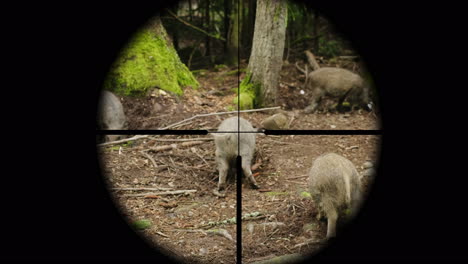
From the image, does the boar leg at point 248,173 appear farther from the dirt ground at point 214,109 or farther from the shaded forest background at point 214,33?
the shaded forest background at point 214,33

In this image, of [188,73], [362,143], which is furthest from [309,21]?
[362,143]

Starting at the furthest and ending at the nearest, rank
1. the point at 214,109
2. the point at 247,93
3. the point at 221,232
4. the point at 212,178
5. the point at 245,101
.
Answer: the point at 247,93 → the point at 245,101 → the point at 214,109 → the point at 212,178 → the point at 221,232

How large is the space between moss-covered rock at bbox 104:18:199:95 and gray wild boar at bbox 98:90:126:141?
214 millimetres

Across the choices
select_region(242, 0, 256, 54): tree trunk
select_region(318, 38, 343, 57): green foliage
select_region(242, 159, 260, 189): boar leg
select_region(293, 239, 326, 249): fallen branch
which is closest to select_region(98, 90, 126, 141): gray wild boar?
select_region(242, 159, 260, 189): boar leg

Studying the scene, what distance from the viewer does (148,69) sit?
242 inches

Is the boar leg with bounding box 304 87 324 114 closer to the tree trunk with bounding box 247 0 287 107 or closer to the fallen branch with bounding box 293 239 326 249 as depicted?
the tree trunk with bounding box 247 0 287 107

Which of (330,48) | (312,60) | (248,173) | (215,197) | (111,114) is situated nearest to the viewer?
(215,197)

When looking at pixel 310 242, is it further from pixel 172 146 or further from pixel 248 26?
pixel 248 26

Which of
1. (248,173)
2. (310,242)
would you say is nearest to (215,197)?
(248,173)

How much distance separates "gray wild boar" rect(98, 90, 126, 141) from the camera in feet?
17.3

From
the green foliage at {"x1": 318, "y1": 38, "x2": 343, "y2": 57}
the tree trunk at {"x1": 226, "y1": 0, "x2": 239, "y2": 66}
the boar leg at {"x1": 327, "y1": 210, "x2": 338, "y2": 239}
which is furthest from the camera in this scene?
the green foliage at {"x1": 318, "y1": 38, "x2": 343, "y2": 57}

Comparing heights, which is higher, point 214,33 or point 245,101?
point 214,33

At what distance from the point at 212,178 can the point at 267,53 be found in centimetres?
272

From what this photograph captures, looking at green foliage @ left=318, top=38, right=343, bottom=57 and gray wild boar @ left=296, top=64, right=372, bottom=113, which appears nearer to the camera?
gray wild boar @ left=296, top=64, right=372, bottom=113
